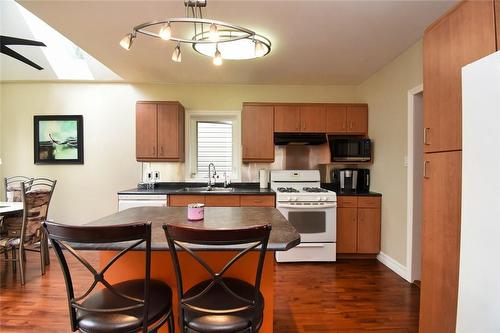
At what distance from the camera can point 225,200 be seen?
348 cm

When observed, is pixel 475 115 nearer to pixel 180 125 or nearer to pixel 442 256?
pixel 442 256

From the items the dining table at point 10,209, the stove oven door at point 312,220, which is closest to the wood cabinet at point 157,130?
the dining table at point 10,209

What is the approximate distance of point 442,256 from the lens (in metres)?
1.61

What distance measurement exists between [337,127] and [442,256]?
2.54m

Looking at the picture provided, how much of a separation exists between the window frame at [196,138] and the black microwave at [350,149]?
150 cm

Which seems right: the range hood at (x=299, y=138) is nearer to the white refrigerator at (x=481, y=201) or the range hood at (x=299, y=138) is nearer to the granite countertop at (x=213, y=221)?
the granite countertop at (x=213, y=221)

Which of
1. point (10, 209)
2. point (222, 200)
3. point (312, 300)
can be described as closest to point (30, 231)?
point (10, 209)

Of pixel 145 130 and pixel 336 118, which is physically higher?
pixel 336 118

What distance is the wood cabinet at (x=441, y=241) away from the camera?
151 centimetres

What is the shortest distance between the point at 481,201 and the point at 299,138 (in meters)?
2.71

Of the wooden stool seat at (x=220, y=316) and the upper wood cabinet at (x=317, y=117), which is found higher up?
the upper wood cabinet at (x=317, y=117)

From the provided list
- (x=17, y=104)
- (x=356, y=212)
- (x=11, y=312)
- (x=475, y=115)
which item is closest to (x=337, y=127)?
(x=356, y=212)

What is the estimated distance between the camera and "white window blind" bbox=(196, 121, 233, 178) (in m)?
4.29

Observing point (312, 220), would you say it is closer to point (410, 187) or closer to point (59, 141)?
point (410, 187)
